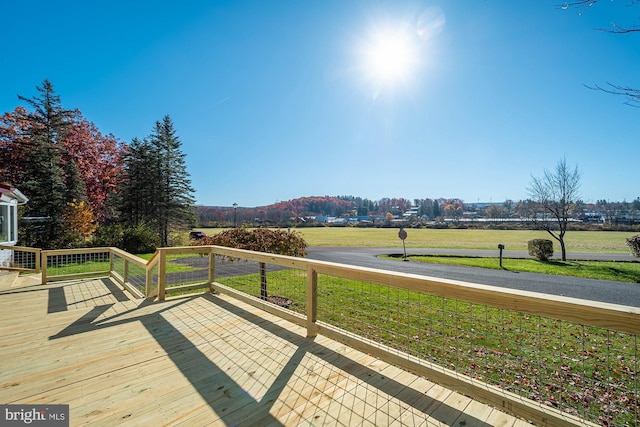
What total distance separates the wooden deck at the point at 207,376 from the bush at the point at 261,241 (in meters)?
2.50

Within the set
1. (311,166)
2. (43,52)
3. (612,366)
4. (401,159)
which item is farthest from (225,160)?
(612,366)

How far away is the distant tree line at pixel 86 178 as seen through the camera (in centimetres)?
1549

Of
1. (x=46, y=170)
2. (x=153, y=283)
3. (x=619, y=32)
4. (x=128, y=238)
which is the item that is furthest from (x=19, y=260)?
(x=619, y=32)

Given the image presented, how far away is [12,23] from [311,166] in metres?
17.6

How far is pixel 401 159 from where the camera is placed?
75.4 feet

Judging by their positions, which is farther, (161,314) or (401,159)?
(401,159)

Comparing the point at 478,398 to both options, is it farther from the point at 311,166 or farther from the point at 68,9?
the point at 311,166

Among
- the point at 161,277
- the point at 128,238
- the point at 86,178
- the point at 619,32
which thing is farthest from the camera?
the point at 86,178

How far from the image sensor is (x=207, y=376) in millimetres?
2465

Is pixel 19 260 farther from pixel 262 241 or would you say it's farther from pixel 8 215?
pixel 262 241

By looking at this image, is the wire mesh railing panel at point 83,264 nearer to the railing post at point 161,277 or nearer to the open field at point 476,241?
the railing post at point 161,277

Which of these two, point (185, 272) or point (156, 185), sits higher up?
point (156, 185)

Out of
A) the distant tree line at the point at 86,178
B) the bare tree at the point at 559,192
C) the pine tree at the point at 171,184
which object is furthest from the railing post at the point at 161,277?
the bare tree at the point at 559,192

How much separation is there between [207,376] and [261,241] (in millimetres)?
4160
